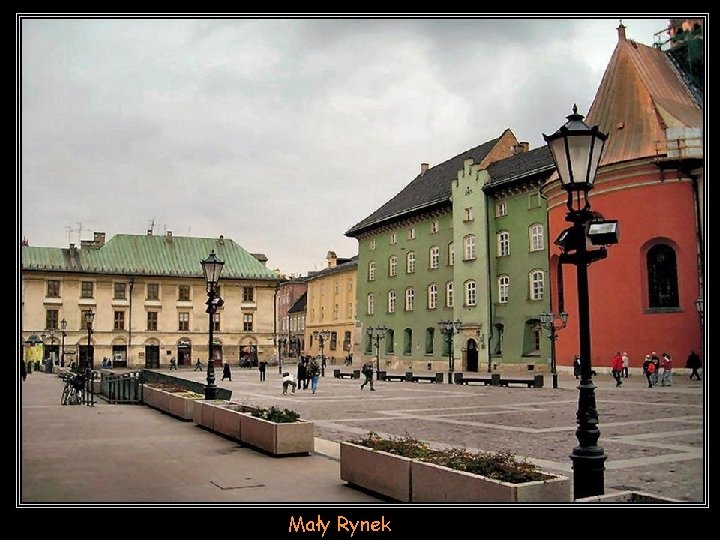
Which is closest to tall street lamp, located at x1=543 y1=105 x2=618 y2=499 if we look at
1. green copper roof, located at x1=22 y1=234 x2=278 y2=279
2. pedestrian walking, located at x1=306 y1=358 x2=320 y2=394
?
pedestrian walking, located at x1=306 y1=358 x2=320 y2=394

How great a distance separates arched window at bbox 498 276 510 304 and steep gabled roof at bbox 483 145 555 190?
6512 millimetres

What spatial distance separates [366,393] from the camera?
102 ft

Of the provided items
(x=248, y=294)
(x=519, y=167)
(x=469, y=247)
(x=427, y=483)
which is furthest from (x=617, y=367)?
(x=248, y=294)

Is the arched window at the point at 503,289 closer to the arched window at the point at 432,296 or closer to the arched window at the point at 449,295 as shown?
the arched window at the point at 449,295

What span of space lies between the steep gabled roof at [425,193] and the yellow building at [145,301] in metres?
13.6

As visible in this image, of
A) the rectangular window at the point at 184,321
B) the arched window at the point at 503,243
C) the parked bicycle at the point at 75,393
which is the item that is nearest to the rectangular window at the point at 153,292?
the rectangular window at the point at 184,321

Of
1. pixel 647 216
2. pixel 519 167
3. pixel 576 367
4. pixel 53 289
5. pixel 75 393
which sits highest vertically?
pixel 519 167

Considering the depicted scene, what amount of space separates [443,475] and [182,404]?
11402 mm

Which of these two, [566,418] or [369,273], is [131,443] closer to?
[566,418]

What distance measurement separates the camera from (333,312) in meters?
79.8

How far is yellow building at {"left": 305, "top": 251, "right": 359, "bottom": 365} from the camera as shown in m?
75.8

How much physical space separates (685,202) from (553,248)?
10747 mm

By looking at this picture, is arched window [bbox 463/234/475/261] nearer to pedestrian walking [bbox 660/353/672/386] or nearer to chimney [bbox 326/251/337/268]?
pedestrian walking [bbox 660/353/672/386]

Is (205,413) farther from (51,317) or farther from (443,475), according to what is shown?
A: (51,317)
